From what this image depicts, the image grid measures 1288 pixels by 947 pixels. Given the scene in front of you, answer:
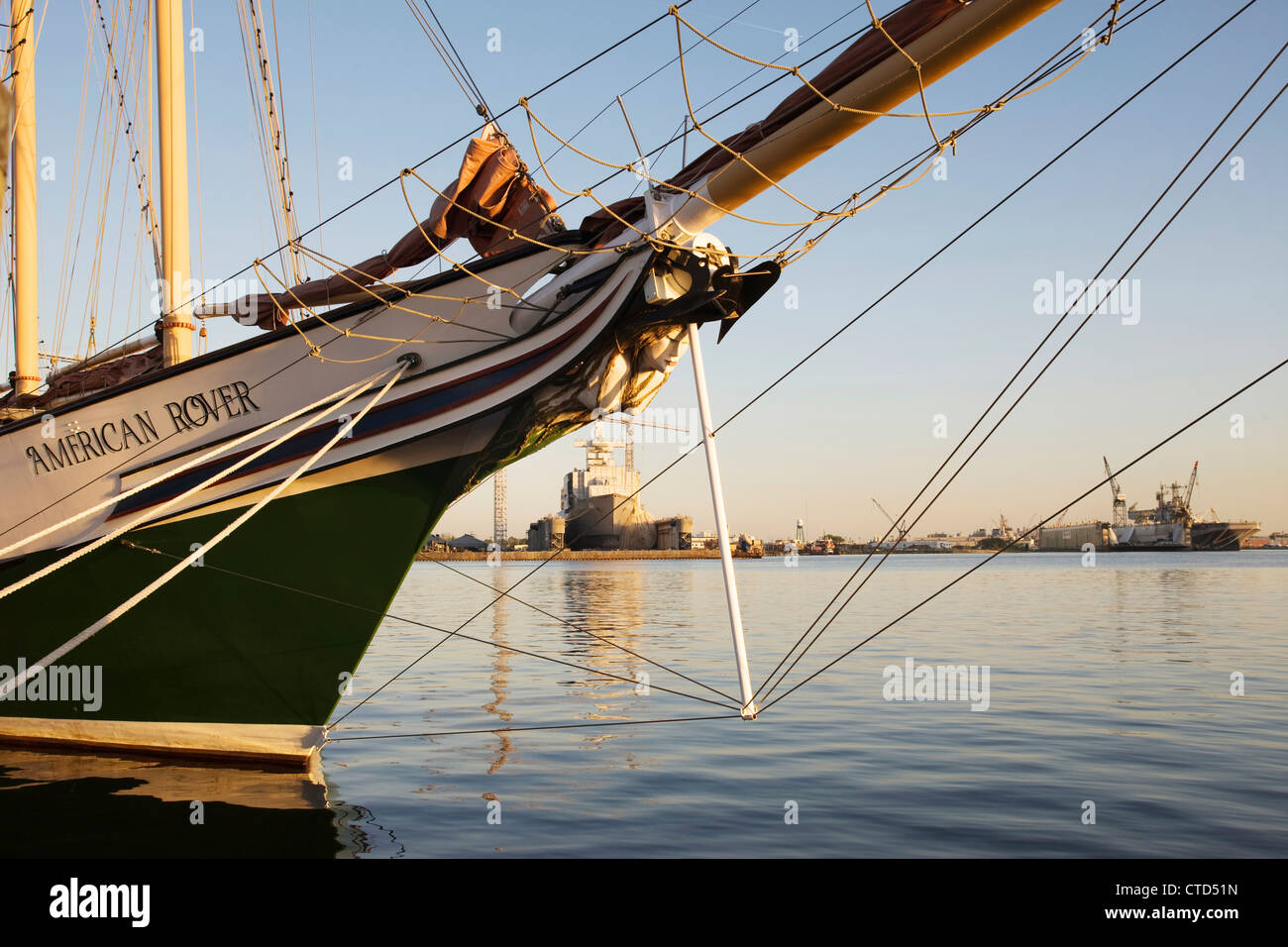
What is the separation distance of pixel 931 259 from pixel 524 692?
31.4 ft

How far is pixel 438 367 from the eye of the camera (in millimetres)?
8836

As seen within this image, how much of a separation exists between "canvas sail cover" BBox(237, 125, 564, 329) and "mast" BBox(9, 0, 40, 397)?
7.93 metres

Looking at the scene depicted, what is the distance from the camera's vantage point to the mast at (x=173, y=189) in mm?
10711

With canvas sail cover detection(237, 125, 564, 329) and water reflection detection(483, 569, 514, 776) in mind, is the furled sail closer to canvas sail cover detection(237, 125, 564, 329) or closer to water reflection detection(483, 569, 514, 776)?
canvas sail cover detection(237, 125, 564, 329)

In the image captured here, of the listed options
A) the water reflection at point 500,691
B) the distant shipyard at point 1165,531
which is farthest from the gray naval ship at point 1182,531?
the water reflection at point 500,691

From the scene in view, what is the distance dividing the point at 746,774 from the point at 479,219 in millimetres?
5583

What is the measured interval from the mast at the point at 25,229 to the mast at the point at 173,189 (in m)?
4.76

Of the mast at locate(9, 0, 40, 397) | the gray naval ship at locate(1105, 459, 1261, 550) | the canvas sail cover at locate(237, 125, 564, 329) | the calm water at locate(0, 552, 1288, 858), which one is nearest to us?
the calm water at locate(0, 552, 1288, 858)

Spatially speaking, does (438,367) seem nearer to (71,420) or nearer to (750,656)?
(71,420)

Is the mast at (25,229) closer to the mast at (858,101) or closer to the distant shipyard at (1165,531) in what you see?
the mast at (858,101)

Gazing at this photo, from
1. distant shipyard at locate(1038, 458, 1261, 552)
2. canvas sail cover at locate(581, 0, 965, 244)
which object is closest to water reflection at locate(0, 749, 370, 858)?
canvas sail cover at locate(581, 0, 965, 244)

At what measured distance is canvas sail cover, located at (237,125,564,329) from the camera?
8.83 metres

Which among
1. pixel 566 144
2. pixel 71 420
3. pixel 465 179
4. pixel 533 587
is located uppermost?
pixel 465 179
